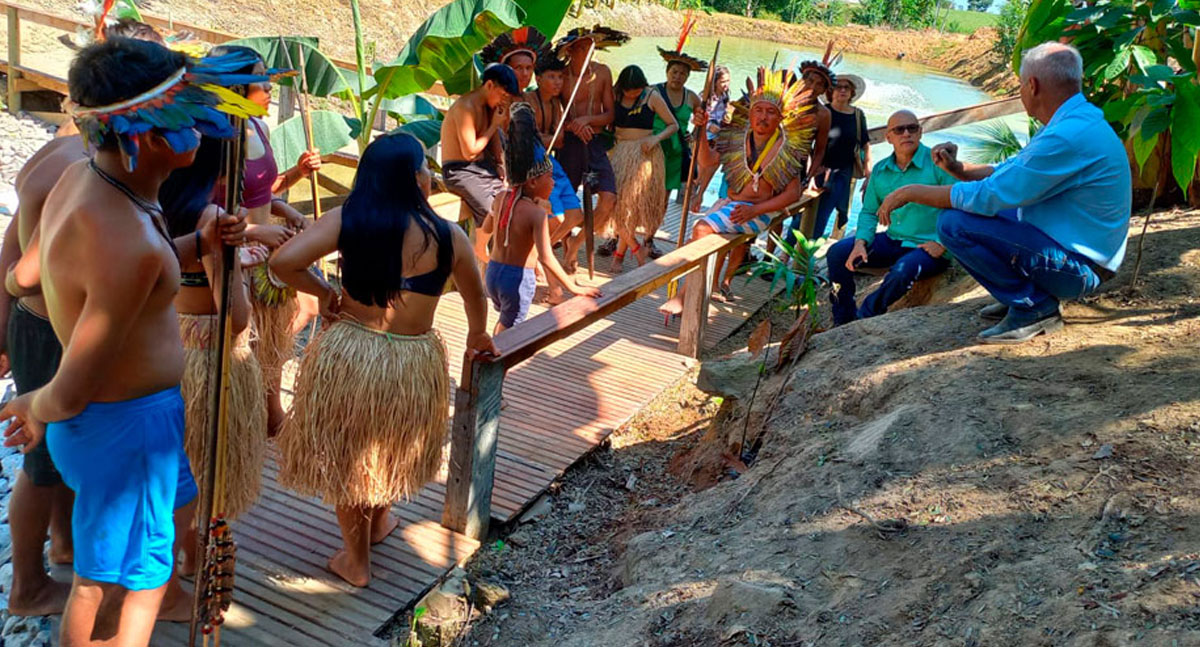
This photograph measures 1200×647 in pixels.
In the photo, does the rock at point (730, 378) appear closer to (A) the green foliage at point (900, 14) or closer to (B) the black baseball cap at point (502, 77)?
(B) the black baseball cap at point (502, 77)

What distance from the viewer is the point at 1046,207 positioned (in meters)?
3.77

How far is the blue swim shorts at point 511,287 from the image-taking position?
4547mm

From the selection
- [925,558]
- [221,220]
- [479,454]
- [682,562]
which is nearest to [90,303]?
[221,220]

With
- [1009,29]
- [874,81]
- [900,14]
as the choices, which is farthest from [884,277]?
[900,14]

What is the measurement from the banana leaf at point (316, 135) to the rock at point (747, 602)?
3.47 metres

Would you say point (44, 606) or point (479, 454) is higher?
point (479, 454)

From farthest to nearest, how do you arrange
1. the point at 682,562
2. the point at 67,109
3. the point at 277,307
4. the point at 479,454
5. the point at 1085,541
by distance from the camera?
the point at 277,307
the point at 479,454
the point at 682,562
the point at 1085,541
the point at 67,109

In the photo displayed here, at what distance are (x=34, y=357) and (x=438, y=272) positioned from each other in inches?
45.0

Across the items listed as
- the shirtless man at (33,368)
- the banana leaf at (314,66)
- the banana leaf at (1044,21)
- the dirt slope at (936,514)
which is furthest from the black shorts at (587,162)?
the shirtless man at (33,368)

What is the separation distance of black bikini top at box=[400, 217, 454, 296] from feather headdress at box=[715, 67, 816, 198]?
3.20 meters

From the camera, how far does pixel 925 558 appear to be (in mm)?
2768

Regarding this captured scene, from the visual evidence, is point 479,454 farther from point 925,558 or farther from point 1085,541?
point 1085,541

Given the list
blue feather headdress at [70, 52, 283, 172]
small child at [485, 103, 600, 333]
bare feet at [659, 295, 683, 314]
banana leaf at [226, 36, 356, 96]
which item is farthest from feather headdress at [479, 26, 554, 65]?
blue feather headdress at [70, 52, 283, 172]

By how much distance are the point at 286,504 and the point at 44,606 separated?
0.91 metres
